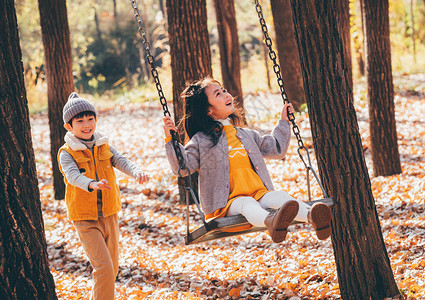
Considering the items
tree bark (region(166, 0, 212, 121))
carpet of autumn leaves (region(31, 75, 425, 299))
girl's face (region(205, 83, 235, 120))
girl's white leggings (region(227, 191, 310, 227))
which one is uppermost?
tree bark (region(166, 0, 212, 121))

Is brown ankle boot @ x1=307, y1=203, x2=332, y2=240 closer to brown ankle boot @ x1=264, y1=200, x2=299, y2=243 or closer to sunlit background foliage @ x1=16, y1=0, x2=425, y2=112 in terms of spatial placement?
brown ankle boot @ x1=264, y1=200, x2=299, y2=243

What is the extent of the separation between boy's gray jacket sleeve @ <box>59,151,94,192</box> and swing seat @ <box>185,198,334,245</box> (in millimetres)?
836

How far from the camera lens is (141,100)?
720 inches

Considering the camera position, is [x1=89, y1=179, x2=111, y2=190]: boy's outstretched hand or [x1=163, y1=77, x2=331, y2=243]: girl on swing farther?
[x1=163, y1=77, x2=331, y2=243]: girl on swing

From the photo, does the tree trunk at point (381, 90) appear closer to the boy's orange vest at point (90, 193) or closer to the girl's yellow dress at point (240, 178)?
the girl's yellow dress at point (240, 178)

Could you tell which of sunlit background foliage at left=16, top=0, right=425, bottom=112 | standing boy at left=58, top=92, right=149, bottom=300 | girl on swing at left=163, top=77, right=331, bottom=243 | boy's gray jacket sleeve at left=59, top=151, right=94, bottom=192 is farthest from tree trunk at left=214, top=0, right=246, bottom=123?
boy's gray jacket sleeve at left=59, top=151, right=94, bottom=192

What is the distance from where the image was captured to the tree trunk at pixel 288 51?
39.9 feet

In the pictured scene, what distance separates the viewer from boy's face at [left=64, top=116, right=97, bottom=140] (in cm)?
406

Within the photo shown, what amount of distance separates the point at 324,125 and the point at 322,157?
27 cm

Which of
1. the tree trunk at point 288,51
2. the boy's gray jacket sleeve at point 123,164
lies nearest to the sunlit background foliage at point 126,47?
the tree trunk at point 288,51

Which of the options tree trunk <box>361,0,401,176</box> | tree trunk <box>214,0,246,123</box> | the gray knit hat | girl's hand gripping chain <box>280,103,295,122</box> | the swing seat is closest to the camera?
the swing seat

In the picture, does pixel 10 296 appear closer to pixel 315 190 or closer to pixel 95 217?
pixel 95 217

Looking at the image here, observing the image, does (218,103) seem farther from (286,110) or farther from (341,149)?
(341,149)

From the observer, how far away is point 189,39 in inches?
293
